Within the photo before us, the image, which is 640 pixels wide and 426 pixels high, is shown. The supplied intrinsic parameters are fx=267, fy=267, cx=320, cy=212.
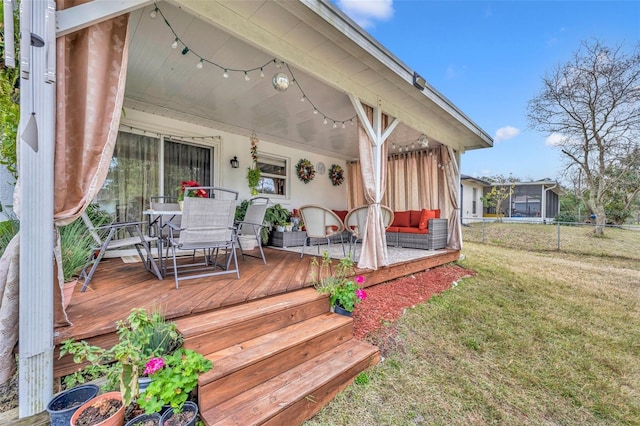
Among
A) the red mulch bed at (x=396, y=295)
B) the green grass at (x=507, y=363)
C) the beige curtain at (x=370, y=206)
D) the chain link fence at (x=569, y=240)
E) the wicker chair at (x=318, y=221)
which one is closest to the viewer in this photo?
the green grass at (x=507, y=363)

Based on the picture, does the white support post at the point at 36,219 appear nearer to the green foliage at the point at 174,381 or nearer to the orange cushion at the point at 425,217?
the green foliage at the point at 174,381

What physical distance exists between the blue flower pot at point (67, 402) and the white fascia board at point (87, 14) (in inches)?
79.6

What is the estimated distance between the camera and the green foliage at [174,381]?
1.42 m

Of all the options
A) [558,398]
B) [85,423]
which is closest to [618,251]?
[558,398]

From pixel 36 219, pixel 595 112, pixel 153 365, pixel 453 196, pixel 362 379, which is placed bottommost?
pixel 362 379

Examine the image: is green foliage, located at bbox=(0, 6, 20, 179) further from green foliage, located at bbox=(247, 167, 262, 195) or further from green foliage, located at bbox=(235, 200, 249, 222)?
green foliage, located at bbox=(247, 167, 262, 195)

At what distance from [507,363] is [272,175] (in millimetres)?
5544

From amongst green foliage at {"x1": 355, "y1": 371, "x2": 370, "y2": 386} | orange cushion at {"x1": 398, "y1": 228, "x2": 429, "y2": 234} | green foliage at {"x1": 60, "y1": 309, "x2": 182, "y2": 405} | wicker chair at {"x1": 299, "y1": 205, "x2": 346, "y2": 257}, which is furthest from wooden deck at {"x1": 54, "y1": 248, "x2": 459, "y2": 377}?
orange cushion at {"x1": 398, "y1": 228, "x2": 429, "y2": 234}

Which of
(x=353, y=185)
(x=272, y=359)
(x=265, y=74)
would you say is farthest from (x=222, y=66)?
(x=353, y=185)

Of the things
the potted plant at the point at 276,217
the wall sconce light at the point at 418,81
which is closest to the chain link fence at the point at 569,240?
the wall sconce light at the point at 418,81

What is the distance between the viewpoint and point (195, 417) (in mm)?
1438

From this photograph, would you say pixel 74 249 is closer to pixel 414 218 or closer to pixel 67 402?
pixel 67 402

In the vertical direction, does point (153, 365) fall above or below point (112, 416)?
above

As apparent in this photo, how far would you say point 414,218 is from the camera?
7.09 m
